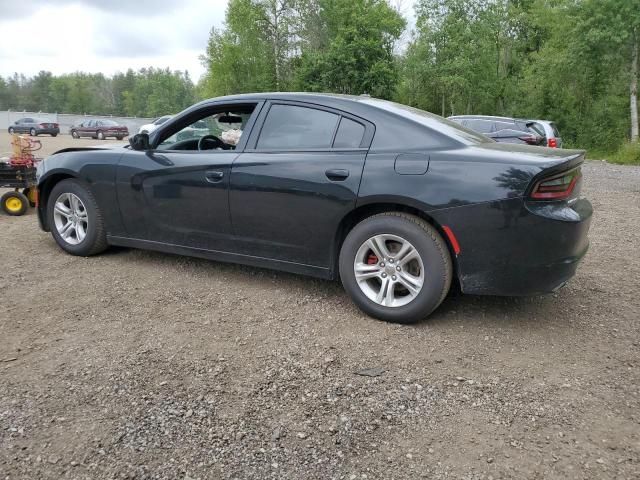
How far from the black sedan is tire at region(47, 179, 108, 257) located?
28mm

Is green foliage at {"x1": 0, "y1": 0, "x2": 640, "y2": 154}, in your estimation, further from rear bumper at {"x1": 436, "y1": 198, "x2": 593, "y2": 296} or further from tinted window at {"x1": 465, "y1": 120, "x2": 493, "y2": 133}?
rear bumper at {"x1": 436, "y1": 198, "x2": 593, "y2": 296}

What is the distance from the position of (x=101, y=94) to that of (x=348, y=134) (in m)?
Result: 132

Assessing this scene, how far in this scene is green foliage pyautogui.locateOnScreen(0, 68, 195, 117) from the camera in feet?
346

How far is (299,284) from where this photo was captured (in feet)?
13.7

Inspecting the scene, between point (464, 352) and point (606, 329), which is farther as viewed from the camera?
point (606, 329)

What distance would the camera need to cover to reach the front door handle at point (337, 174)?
11.3 ft

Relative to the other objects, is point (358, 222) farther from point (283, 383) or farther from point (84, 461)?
point (84, 461)

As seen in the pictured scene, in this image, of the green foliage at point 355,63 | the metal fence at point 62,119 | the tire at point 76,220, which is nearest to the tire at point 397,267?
the tire at point 76,220

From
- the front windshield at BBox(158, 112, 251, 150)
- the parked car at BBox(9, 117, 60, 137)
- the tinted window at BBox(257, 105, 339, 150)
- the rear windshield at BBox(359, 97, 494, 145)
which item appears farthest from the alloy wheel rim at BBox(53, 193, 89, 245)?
the parked car at BBox(9, 117, 60, 137)

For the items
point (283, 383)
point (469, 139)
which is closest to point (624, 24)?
point (469, 139)

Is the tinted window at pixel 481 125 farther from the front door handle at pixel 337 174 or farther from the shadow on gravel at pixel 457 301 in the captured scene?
the front door handle at pixel 337 174

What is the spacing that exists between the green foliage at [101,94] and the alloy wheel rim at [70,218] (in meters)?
103

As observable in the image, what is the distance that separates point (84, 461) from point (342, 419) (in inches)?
43.4

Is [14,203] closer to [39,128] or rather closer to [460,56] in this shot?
[460,56]
